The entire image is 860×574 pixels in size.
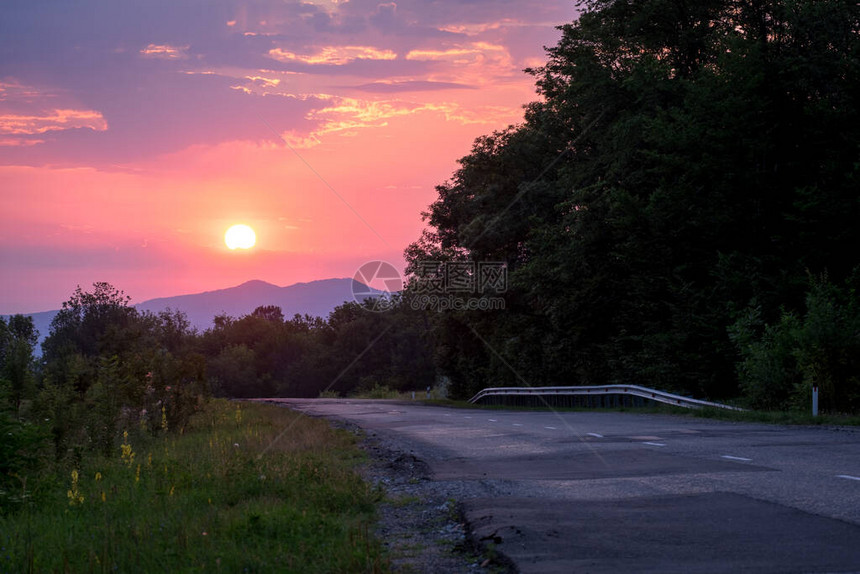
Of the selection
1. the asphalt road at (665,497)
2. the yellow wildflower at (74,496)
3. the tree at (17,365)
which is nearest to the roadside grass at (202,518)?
the yellow wildflower at (74,496)

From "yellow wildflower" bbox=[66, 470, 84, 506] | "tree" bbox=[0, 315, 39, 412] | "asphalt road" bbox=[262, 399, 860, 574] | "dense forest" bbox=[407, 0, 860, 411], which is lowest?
"yellow wildflower" bbox=[66, 470, 84, 506]

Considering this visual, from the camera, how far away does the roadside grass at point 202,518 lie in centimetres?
670

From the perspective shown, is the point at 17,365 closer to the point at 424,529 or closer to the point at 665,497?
the point at 424,529

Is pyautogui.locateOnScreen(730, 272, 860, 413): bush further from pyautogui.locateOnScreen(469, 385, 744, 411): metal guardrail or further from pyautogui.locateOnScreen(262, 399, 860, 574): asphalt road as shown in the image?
pyautogui.locateOnScreen(262, 399, 860, 574): asphalt road

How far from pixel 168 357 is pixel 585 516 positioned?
16.1m

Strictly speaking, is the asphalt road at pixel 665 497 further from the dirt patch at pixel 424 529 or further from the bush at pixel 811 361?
the bush at pixel 811 361

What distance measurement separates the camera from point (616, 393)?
29.0 m

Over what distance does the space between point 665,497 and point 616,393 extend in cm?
2102

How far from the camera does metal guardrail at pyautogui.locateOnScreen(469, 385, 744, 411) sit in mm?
23250

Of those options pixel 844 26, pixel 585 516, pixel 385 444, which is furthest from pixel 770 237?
pixel 585 516

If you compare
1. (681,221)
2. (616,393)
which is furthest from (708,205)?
(616,393)

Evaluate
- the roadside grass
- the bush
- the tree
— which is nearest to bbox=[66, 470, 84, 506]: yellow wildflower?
the roadside grass

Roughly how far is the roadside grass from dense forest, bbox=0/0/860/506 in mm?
3940

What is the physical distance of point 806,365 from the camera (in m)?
20.0
